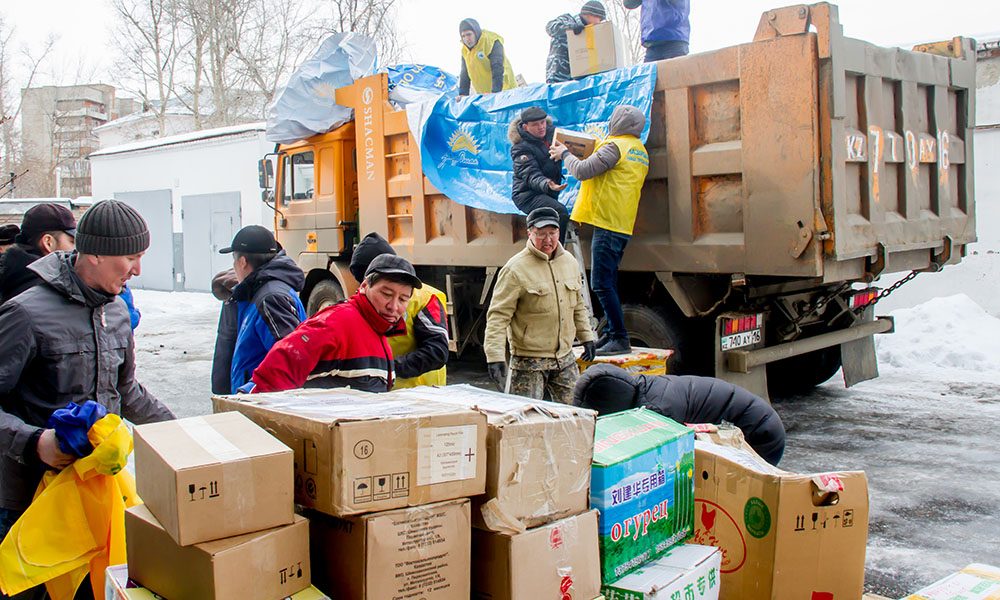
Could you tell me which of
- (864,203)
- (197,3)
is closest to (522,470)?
(864,203)

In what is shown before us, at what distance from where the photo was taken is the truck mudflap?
6.18m

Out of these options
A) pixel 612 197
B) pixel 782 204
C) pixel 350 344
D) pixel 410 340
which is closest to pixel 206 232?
pixel 612 197

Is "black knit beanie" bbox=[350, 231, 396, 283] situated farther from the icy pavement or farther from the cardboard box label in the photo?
the icy pavement

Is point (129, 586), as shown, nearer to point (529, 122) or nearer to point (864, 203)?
point (529, 122)

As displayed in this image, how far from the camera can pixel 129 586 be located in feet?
7.54

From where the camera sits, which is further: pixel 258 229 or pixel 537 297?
pixel 537 297

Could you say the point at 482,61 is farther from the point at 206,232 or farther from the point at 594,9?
the point at 206,232

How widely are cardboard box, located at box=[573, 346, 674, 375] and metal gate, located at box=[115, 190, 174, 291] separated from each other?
1785cm

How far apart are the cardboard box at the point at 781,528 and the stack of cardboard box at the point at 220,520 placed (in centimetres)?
162

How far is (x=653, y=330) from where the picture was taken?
6727 mm

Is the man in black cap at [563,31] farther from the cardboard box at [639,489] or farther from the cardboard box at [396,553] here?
the cardboard box at [396,553]

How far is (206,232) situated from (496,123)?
14.7 m

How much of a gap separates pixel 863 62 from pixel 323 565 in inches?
205

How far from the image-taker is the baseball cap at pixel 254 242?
3951 millimetres
